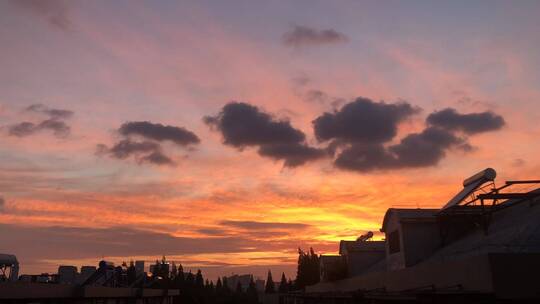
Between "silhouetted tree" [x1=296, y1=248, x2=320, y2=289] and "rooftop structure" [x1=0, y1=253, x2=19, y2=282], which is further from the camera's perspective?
"silhouetted tree" [x1=296, y1=248, x2=320, y2=289]

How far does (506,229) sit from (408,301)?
25.6 feet

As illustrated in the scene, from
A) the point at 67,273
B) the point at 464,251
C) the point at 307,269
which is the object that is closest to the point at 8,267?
the point at 67,273

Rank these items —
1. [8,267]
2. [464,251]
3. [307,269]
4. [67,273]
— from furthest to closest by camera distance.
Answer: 1. [307,269]
2. [67,273]
3. [8,267]
4. [464,251]

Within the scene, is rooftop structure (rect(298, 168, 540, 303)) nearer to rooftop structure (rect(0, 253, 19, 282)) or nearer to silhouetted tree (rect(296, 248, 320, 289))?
rooftop structure (rect(0, 253, 19, 282))

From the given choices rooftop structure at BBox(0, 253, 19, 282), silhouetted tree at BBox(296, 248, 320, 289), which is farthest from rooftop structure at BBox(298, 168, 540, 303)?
silhouetted tree at BBox(296, 248, 320, 289)

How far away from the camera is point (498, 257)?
20.0 metres

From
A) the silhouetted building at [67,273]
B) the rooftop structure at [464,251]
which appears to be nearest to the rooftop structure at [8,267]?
the silhouetted building at [67,273]

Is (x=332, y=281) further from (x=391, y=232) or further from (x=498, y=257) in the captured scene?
(x=498, y=257)

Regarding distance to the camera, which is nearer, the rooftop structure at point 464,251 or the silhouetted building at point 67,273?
the rooftop structure at point 464,251

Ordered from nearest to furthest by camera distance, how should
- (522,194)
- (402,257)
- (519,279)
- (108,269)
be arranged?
(519,279), (522,194), (402,257), (108,269)

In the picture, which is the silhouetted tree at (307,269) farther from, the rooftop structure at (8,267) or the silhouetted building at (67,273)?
the rooftop structure at (8,267)

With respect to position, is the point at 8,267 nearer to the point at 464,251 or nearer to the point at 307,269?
the point at 464,251

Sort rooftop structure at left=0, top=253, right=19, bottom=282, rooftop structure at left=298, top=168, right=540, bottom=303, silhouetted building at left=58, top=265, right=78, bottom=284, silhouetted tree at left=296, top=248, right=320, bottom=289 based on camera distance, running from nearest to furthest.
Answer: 1. rooftop structure at left=298, top=168, right=540, bottom=303
2. rooftop structure at left=0, top=253, right=19, bottom=282
3. silhouetted building at left=58, top=265, right=78, bottom=284
4. silhouetted tree at left=296, top=248, right=320, bottom=289

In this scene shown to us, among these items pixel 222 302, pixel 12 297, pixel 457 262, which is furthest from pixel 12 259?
pixel 222 302
